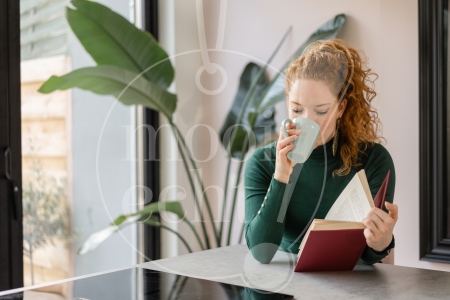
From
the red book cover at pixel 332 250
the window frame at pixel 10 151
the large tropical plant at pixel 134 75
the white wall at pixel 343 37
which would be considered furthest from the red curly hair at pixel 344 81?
the window frame at pixel 10 151

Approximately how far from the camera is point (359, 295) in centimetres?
96

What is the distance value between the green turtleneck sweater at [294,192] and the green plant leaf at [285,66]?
31.4 inches

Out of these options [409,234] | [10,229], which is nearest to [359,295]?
[409,234]

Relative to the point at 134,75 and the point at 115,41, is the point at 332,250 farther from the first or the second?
the point at 115,41

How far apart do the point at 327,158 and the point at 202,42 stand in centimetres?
147

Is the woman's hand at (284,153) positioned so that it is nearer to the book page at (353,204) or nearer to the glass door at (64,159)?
the book page at (353,204)

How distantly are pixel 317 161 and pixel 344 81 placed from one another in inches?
8.8

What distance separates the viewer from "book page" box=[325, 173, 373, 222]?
1.05 metres

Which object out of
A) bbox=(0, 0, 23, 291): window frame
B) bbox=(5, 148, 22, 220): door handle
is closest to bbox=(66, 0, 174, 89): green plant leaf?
bbox=(0, 0, 23, 291): window frame

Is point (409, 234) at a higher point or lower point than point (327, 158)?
lower

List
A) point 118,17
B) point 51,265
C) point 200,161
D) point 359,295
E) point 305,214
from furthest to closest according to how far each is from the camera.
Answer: point 200,161, point 51,265, point 118,17, point 305,214, point 359,295

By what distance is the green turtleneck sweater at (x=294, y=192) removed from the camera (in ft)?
4.14

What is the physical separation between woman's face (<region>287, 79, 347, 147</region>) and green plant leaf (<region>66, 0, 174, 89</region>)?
93cm

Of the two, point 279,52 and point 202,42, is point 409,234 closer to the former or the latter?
point 279,52
